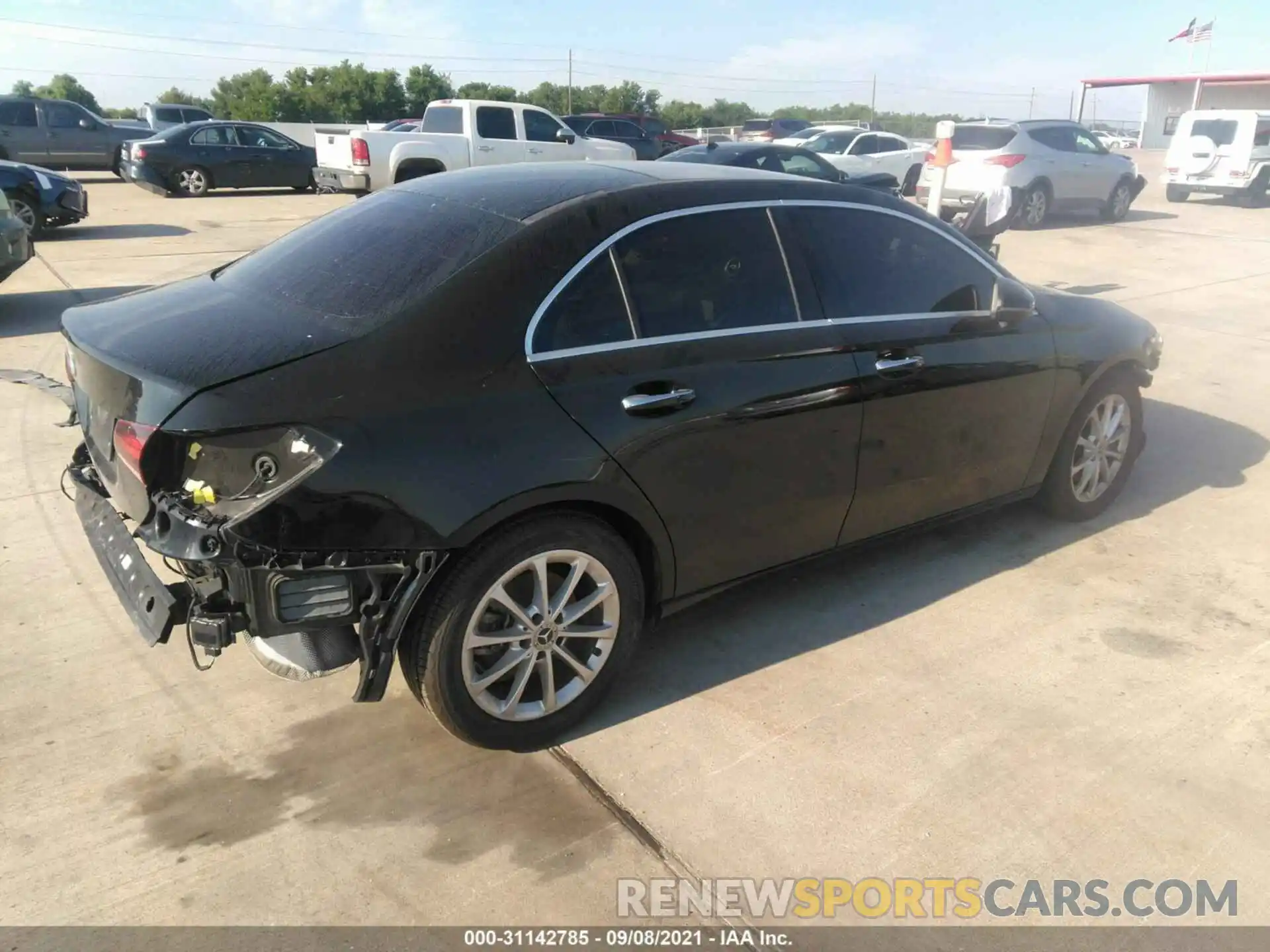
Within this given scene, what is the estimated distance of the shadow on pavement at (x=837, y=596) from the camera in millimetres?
3729

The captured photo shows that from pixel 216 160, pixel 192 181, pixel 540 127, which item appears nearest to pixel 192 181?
pixel 192 181

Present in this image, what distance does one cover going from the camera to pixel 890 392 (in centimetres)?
394

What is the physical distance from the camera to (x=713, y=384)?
3420mm

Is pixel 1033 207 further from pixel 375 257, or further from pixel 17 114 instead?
pixel 17 114

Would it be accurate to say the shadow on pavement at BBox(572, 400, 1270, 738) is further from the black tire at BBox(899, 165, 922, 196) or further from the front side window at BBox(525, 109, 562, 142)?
the black tire at BBox(899, 165, 922, 196)

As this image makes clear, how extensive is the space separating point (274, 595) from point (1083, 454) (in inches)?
155

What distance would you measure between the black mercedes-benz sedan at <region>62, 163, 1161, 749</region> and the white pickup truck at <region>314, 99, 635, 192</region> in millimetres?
12847

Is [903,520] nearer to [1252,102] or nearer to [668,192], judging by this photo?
[668,192]

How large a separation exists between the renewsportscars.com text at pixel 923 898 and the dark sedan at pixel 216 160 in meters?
19.4

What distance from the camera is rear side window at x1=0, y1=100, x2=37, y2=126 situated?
20500 millimetres

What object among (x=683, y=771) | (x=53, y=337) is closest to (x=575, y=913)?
(x=683, y=771)

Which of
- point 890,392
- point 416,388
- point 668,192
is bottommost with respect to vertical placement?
point 890,392

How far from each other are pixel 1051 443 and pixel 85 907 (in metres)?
4.18

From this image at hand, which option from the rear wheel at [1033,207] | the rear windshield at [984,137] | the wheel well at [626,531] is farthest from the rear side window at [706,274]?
the rear wheel at [1033,207]
